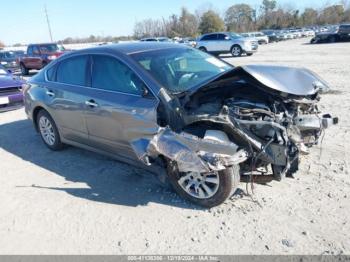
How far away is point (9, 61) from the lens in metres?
20.7

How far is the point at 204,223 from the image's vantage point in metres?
3.34

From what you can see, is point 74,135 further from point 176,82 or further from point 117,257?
point 117,257

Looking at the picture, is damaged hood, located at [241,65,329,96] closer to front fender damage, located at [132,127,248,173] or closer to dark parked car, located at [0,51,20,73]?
front fender damage, located at [132,127,248,173]

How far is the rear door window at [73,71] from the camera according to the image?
15.6ft

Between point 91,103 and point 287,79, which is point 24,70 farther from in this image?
point 287,79

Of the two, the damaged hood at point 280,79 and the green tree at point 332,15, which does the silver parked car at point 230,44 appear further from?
the green tree at point 332,15

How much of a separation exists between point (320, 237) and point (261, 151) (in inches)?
37.0

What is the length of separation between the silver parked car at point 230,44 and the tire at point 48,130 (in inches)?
788

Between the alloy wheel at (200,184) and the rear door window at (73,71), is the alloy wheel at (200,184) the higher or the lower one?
the lower one

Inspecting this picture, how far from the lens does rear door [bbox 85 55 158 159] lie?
3.83m

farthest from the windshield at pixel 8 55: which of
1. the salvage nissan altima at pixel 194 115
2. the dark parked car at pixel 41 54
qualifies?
the salvage nissan altima at pixel 194 115

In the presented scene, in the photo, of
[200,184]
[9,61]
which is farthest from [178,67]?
[9,61]

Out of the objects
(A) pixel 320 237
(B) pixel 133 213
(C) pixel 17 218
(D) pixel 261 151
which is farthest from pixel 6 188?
(A) pixel 320 237

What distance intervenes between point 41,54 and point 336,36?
28559mm
